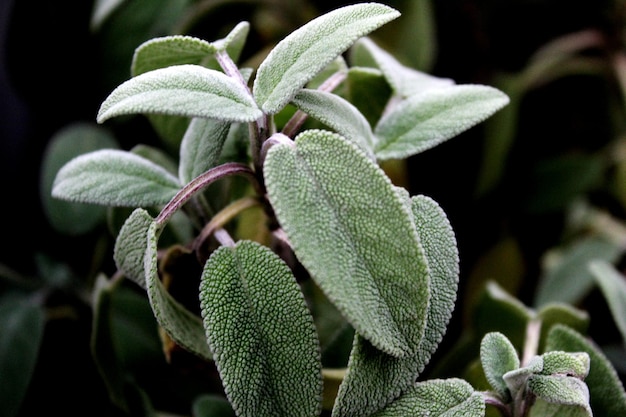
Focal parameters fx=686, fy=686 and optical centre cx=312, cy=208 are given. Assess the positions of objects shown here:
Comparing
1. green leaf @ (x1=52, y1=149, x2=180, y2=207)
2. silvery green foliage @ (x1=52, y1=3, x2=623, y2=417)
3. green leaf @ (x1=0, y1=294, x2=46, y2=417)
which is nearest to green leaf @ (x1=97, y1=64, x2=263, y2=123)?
silvery green foliage @ (x1=52, y1=3, x2=623, y2=417)

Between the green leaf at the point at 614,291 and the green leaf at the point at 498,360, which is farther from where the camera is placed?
the green leaf at the point at 614,291

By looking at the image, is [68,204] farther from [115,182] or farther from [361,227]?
[361,227]

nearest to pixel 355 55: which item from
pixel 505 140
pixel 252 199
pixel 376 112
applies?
pixel 376 112

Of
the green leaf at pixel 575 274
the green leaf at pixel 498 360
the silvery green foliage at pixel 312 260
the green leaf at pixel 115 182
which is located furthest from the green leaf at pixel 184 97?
the green leaf at pixel 575 274

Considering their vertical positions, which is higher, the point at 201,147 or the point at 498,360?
the point at 201,147

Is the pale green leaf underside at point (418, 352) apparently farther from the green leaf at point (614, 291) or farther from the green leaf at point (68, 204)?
the green leaf at point (68, 204)

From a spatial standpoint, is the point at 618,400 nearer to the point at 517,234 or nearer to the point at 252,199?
the point at 252,199

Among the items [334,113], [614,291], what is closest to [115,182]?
[334,113]
